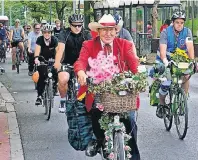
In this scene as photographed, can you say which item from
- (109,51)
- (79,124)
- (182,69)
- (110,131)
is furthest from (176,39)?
(110,131)

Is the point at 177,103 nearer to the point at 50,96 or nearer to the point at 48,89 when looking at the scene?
the point at 50,96

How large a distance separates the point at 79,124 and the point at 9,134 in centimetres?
310

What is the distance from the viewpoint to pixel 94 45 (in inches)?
242

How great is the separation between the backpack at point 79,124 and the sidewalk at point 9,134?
155 centimetres

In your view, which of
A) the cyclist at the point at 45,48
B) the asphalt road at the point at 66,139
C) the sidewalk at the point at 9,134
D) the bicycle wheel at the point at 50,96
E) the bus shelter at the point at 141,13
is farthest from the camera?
the bus shelter at the point at 141,13

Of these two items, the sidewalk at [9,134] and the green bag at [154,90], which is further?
the green bag at [154,90]

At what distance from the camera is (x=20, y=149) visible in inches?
321

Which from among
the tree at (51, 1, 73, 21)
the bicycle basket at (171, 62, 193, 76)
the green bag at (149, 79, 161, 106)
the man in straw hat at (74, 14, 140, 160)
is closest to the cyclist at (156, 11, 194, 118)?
the bicycle basket at (171, 62, 193, 76)

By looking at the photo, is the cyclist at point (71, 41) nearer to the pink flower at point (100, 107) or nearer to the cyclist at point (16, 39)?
the pink flower at point (100, 107)

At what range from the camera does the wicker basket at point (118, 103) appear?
220 inches

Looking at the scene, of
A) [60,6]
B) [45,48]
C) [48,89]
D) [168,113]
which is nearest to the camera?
[168,113]

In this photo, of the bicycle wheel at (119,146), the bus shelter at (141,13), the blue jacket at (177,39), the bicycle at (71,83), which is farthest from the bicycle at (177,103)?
the bus shelter at (141,13)

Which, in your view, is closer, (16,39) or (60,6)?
(16,39)

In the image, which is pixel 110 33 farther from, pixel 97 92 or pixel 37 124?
pixel 37 124
